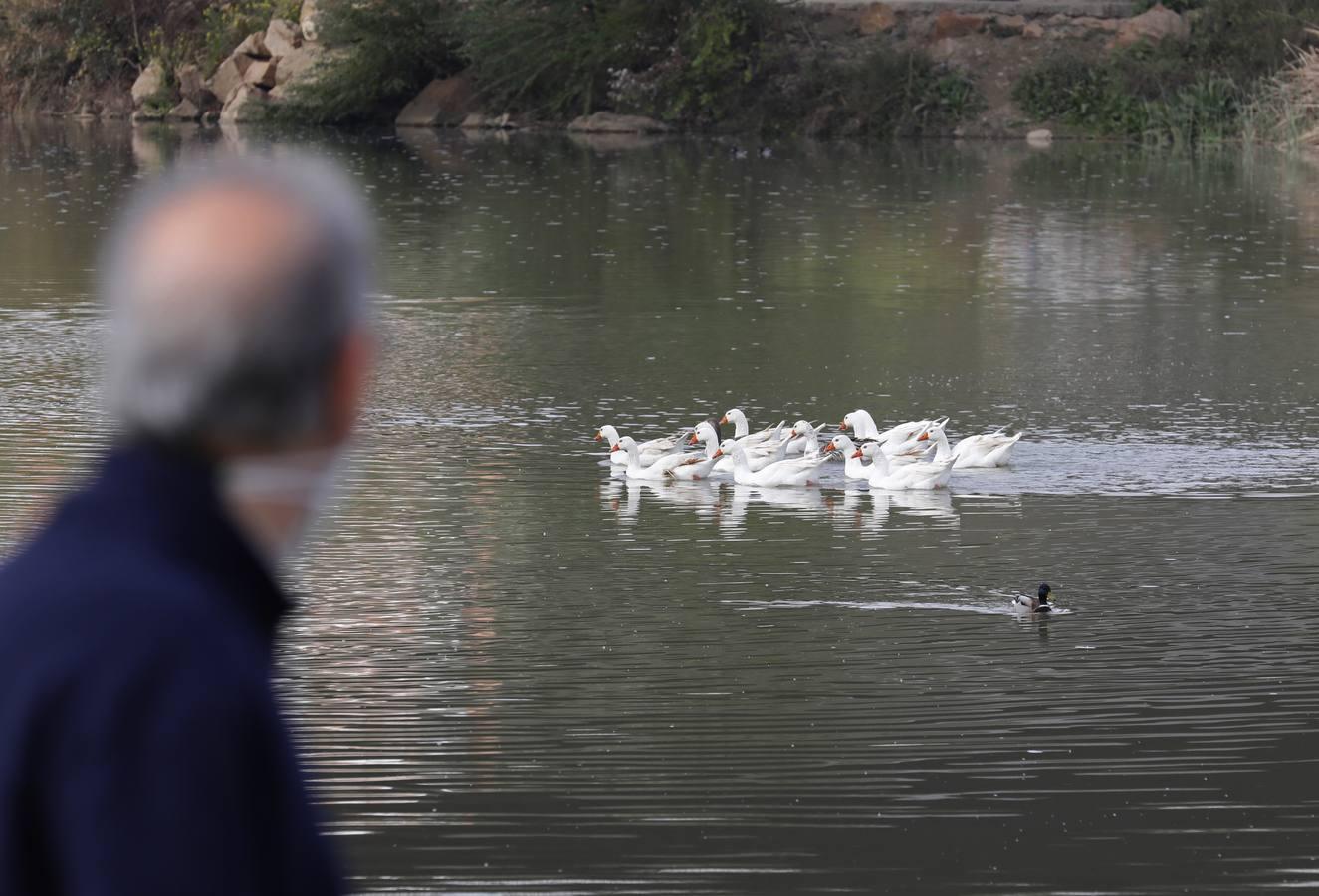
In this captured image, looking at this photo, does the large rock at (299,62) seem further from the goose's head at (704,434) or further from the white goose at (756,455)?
the white goose at (756,455)

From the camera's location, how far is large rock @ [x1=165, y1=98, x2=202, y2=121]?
2160 inches

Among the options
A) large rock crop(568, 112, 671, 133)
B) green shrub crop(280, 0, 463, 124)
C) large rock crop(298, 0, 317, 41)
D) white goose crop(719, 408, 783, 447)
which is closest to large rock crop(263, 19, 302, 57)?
large rock crop(298, 0, 317, 41)

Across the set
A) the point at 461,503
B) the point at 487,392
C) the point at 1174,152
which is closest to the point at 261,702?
the point at 461,503

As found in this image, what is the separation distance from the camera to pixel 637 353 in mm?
18516

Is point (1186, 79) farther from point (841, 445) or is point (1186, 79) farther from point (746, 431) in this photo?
point (841, 445)

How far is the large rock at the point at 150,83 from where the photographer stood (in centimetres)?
5616

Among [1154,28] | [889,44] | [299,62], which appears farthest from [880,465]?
[299,62]

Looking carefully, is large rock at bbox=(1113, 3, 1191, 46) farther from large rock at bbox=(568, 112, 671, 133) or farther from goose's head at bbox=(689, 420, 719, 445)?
goose's head at bbox=(689, 420, 719, 445)

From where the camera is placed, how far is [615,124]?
47.5 meters

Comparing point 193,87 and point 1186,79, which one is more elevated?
point 1186,79

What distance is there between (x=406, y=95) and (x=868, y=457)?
40075mm

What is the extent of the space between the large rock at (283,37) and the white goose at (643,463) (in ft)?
132

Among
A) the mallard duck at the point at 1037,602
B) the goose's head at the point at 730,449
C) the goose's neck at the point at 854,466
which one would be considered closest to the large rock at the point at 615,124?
the goose's head at the point at 730,449

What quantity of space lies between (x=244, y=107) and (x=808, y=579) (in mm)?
43225
